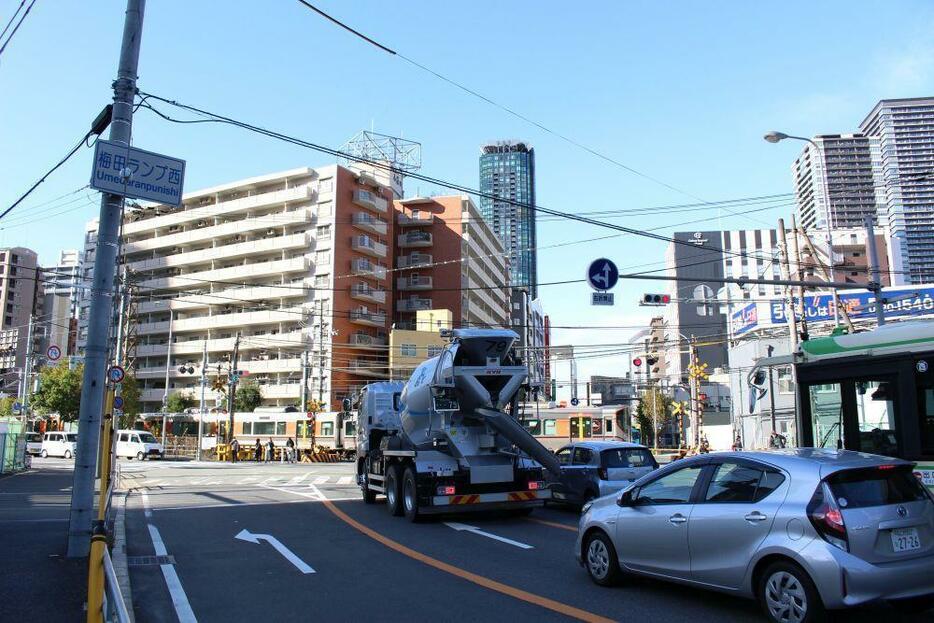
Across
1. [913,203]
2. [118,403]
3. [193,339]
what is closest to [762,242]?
[913,203]

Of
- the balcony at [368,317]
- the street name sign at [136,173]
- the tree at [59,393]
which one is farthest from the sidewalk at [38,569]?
the balcony at [368,317]

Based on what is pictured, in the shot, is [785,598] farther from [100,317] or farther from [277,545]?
[100,317]

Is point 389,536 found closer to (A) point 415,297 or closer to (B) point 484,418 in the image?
(B) point 484,418

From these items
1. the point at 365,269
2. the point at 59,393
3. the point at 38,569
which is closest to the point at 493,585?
the point at 38,569

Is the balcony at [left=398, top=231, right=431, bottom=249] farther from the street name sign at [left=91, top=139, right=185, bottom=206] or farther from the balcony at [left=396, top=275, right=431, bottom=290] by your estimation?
the street name sign at [left=91, top=139, right=185, bottom=206]

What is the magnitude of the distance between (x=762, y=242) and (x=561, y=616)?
123 meters

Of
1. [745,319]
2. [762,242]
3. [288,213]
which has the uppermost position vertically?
[762,242]

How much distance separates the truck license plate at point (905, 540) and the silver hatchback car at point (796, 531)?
1cm

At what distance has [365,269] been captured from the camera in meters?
73.4

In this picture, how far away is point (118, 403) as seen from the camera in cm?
2645

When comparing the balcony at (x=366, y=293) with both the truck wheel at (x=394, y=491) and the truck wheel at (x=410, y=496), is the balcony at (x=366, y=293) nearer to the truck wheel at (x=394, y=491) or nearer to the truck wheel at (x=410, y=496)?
the truck wheel at (x=394, y=491)

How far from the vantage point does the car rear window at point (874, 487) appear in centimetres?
590

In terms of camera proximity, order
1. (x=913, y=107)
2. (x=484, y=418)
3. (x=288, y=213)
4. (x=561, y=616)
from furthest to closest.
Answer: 1. (x=913, y=107)
2. (x=288, y=213)
3. (x=484, y=418)
4. (x=561, y=616)

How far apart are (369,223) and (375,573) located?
68127 mm
